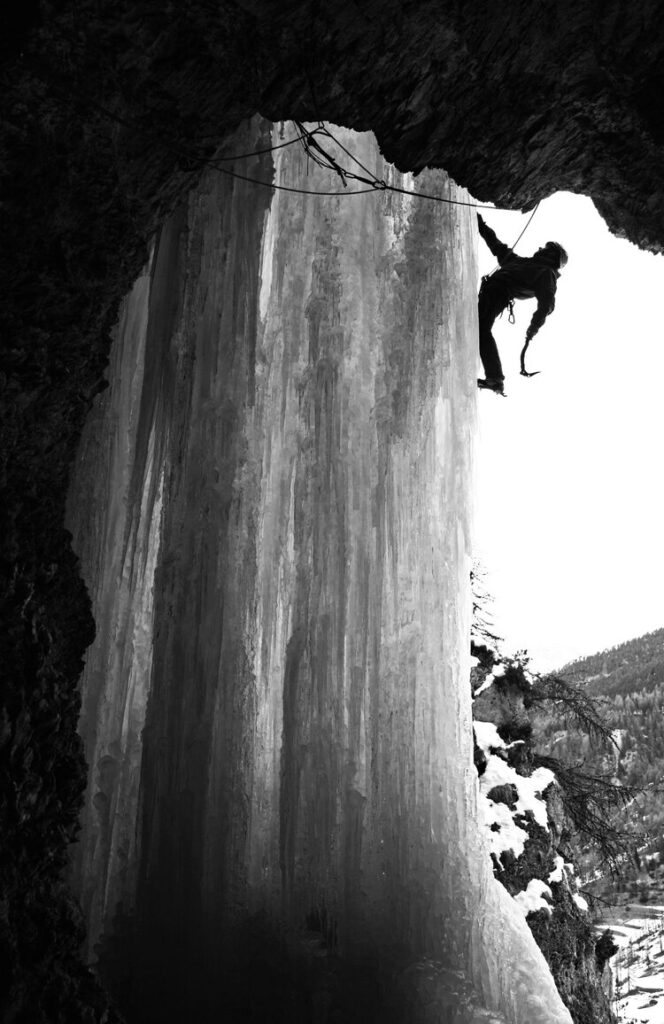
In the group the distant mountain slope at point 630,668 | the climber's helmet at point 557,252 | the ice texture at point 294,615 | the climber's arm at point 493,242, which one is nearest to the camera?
the ice texture at point 294,615

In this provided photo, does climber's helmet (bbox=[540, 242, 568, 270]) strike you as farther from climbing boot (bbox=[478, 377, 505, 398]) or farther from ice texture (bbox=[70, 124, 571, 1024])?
climbing boot (bbox=[478, 377, 505, 398])

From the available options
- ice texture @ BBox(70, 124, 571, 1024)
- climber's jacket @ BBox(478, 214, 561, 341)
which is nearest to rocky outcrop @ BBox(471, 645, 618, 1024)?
ice texture @ BBox(70, 124, 571, 1024)

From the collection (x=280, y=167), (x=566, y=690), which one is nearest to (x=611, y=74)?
(x=280, y=167)

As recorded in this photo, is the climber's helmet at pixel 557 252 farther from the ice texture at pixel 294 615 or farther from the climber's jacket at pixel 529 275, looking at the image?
the ice texture at pixel 294 615

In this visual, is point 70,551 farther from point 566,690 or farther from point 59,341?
point 566,690

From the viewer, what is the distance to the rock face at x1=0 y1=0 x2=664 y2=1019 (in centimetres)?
370

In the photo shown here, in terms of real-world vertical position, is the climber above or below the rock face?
above

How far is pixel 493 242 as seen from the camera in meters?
6.88

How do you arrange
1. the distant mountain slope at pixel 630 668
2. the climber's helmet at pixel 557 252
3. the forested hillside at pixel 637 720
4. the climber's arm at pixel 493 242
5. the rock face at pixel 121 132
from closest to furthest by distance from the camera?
1. the rock face at pixel 121 132
2. the climber's helmet at pixel 557 252
3. the climber's arm at pixel 493 242
4. the forested hillside at pixel 637 720
5. the distant mountain slope at pixel 630 668

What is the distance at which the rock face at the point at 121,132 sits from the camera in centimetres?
370

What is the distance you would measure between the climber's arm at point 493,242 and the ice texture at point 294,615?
27 centimetres

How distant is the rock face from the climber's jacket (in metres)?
1.46

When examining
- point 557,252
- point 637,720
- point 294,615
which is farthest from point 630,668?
point 294,615

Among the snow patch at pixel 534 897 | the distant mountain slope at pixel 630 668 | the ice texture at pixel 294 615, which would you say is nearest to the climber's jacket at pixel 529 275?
the ice texture at pixel 294 615
